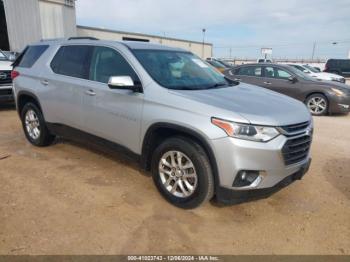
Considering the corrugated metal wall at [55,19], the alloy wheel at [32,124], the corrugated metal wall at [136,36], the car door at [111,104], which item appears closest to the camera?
the car door at [111,104]

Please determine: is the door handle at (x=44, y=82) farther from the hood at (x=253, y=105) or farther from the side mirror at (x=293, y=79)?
the side mirror at (x=293, y=79)

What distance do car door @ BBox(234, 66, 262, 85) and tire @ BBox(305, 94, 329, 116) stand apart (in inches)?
67.6

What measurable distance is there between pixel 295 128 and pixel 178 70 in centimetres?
162

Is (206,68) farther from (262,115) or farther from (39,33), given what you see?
(39,33)

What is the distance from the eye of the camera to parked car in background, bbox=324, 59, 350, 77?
27078 mm

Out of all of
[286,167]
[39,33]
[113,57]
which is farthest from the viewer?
[39,33]

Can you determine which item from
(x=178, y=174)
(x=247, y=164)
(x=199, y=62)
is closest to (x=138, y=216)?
(x=178, y=174)

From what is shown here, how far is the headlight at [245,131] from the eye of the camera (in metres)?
2.96

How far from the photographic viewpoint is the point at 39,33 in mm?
20891

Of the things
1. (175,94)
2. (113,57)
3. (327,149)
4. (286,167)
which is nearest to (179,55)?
(113,57)

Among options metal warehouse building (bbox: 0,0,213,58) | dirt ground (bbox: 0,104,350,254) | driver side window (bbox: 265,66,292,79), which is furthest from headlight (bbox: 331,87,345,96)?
metal warehouse building (bbox: 0,0,213,58)

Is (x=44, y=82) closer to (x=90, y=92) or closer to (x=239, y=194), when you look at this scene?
(x=90, y=92)

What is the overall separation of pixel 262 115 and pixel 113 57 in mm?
2088

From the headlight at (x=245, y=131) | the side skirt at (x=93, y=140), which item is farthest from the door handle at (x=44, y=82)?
the headlight at (x=245, y=131)
